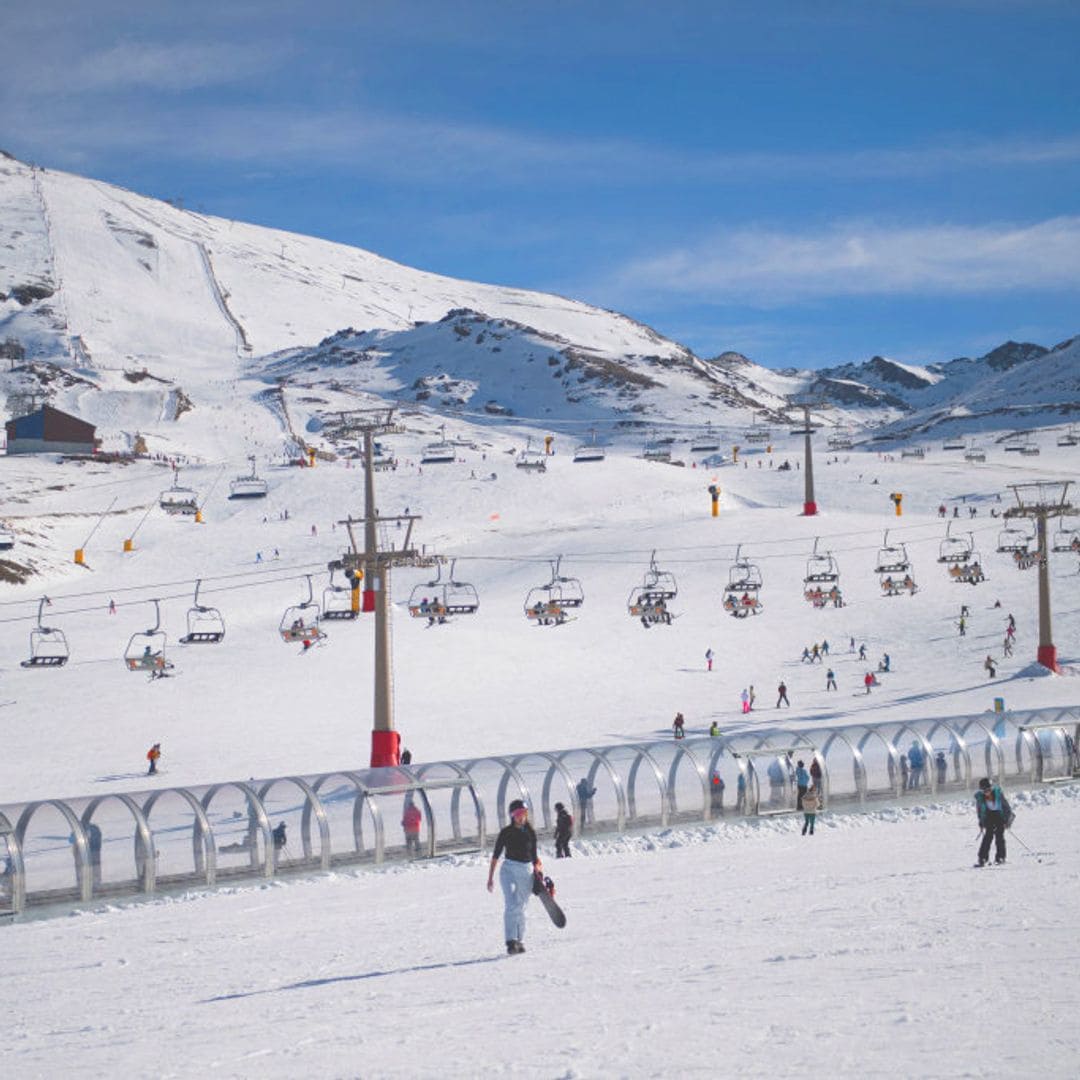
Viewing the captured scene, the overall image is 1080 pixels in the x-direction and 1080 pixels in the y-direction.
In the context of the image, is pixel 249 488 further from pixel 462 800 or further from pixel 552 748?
pixel 462 800

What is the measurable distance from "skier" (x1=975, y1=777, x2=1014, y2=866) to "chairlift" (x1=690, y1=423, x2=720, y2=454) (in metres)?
104

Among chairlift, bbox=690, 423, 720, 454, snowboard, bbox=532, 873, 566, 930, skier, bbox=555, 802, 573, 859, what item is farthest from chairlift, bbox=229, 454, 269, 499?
snowboard, bbox=532, 873, 566, 930

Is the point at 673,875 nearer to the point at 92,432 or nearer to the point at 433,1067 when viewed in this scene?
the point at 433,1067

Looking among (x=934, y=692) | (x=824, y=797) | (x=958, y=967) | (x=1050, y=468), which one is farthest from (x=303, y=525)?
(x=958, y=967)

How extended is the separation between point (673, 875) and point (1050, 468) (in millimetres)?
94652

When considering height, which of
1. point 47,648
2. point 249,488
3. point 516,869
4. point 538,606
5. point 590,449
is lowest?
point 516,869

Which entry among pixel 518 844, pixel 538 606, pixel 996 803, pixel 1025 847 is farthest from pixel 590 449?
pixel 518 844

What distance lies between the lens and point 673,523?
7800cm

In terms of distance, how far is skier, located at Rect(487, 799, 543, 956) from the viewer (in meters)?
10.9

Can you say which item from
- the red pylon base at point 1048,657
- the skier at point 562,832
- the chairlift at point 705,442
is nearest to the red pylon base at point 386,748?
the skier at point 562,832

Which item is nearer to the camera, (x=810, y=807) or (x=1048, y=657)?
(x=810, y=807)

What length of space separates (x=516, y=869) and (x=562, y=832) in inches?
354

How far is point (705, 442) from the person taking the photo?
141 m

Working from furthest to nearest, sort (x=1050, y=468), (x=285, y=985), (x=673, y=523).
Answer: (x=1050, y=468)
(x=673, y=523)
(x=285, y=985)
